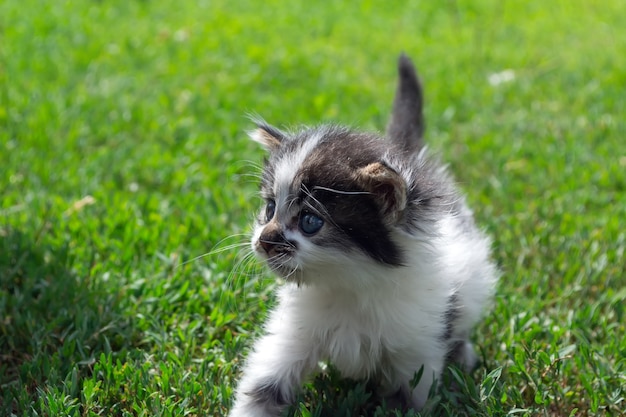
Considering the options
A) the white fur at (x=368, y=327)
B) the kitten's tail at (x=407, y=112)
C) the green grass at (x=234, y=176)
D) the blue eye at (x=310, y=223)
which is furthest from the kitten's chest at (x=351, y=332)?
the kitten's tail at (x=407, y=112)

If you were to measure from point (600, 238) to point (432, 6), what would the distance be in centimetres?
540

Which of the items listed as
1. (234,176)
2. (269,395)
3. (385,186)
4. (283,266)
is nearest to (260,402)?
(269,395)

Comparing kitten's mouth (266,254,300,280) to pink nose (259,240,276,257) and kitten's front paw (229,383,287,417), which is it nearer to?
pink nose (259,240,276,257)

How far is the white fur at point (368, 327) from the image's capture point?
3254mm

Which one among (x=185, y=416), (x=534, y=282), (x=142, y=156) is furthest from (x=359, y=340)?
(x=142, y=156)

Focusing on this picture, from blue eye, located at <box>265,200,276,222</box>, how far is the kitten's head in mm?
99

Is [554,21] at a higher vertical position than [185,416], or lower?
lower

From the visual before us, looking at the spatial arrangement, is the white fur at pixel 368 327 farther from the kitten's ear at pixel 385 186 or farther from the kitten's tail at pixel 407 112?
the kitten's tail at pixel 407 112

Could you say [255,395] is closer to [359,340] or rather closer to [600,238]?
[359,340]

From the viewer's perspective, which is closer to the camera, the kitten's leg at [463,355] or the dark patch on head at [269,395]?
the dark patch on head at [269,395]

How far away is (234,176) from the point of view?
18.6ft

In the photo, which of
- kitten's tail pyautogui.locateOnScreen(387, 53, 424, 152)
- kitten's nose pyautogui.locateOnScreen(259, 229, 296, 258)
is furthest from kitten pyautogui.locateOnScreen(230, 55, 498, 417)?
kitten's tail pyautogui.locateOnScreen(387, 53, 424, 152)

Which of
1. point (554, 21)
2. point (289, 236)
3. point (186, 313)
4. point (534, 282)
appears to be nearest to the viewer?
point (289, 236)

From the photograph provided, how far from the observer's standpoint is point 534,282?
4.52 metres
